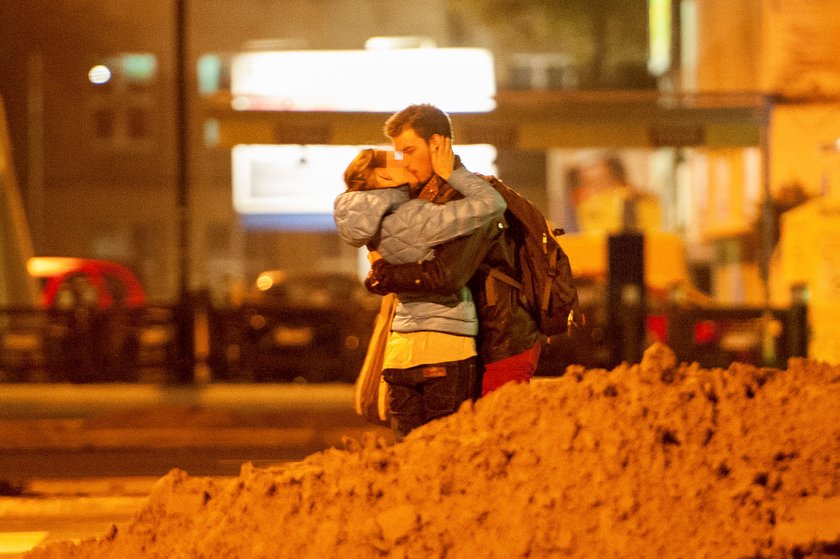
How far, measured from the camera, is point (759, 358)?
619 inches

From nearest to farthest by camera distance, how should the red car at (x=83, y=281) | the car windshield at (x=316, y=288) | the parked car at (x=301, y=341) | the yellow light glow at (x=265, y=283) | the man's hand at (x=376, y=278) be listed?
1. the man's hand at (x=376, y=278)
2. the parked car at (x=301, y=341)
3. the red car at (x=83, y=281)
4. the car windshield at (x=316, y=288)
5. the yellow light glow at (x=265, y=283)

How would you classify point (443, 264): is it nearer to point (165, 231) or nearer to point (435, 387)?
point (435, 387)

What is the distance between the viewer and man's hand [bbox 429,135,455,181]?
198 inches

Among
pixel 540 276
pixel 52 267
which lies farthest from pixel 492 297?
pixel 52 267

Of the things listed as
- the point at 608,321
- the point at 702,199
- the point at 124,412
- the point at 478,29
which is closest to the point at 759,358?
the point at 608,321

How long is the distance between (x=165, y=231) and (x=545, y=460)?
4248 cm

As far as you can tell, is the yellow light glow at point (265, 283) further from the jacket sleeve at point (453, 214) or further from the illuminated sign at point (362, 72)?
the jacket sleeve at point (453, 214)

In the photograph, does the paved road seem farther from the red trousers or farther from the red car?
the red car

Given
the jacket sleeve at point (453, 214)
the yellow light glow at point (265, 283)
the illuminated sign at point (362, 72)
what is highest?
the illuminated sign at point (362, 72)

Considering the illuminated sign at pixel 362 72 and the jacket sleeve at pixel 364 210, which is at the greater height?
the illuminated sign at pixel 362 72

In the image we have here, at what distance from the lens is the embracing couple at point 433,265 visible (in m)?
4.89

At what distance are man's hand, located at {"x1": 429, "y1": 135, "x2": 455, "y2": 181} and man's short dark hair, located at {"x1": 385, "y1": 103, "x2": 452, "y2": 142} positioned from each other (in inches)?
0.9

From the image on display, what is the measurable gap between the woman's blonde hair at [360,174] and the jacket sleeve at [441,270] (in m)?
0.32

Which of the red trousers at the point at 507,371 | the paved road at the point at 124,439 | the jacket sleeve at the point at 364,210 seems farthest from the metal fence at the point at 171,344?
the jacket sleeve at the point at 364,210
